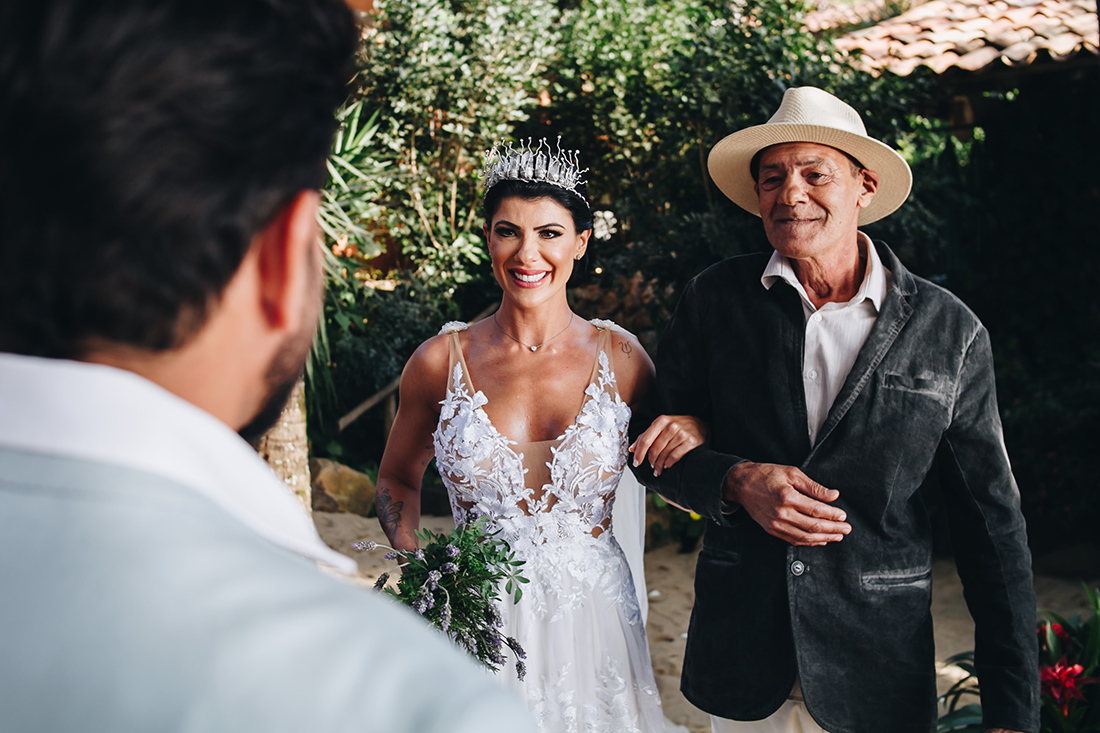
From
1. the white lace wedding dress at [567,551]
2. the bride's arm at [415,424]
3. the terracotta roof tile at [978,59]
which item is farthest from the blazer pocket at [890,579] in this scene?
the terracotta roof tile at [978,59]

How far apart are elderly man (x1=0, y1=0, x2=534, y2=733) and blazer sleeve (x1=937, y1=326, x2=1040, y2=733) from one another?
1803mm

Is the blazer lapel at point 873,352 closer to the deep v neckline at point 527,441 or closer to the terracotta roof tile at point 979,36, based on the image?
the deep v neckline at point 527,441

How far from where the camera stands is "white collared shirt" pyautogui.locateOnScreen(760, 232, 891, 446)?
2078mm

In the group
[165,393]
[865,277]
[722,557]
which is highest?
[865,277]

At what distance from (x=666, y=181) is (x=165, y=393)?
5635 millimetres

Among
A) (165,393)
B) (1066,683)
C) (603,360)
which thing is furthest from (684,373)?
(1066,683)

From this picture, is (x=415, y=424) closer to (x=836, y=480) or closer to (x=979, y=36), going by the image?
(x=836, y=480)

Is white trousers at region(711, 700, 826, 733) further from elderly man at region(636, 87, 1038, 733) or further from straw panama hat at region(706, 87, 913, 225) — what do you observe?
straw panama hat at region(706, 87, 913, 225)

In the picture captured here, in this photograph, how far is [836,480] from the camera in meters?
1.98

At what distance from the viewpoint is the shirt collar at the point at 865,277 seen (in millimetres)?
2082

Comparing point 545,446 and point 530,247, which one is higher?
point 530,247

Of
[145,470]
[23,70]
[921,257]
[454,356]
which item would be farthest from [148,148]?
[921,257]

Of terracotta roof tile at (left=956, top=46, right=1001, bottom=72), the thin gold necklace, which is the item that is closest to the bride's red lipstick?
the thin gold necklace

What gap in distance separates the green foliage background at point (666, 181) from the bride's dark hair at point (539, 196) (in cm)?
264
